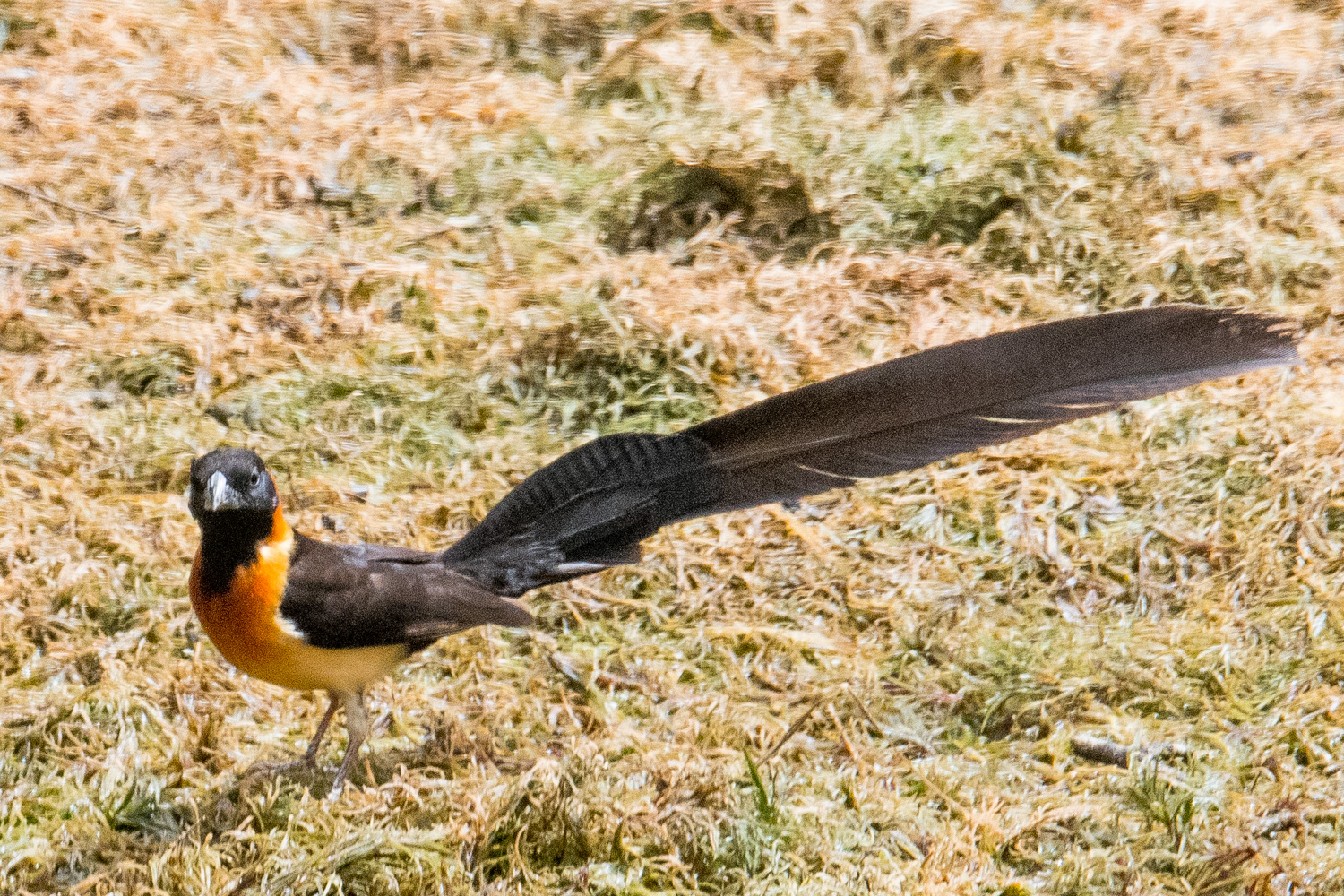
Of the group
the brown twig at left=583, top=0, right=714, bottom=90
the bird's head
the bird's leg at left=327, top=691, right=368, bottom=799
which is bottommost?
the bird's leg at left=327, top=691, right=368, bottom=799

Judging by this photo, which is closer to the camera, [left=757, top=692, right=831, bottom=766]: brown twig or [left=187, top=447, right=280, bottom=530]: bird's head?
[left=187, top=447, right=280, bottom=530]: bird's head

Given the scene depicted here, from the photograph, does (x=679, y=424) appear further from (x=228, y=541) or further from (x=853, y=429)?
(x=228, y=541)

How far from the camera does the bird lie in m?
2.66

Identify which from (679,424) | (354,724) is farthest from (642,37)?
(354,724)

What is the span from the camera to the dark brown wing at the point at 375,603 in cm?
281

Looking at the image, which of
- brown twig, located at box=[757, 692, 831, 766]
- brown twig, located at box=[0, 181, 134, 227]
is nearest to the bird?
brown twig, located at box=[757, 692, 831, 766]

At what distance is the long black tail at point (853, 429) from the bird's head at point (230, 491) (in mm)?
521

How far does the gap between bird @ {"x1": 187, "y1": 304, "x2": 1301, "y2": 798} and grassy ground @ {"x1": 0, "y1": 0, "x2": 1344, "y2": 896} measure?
0.35 m

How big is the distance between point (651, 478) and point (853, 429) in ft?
1.57

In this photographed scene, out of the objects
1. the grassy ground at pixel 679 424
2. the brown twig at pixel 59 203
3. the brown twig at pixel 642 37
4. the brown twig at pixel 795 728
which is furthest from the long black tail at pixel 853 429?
the brown twig at pixel 642 37

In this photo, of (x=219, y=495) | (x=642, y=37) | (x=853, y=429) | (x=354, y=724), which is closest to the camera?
(x=219, y=495)

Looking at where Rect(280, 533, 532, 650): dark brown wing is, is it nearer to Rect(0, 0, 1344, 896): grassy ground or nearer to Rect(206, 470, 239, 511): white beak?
Rect(206, 470, 239, 511): white beak

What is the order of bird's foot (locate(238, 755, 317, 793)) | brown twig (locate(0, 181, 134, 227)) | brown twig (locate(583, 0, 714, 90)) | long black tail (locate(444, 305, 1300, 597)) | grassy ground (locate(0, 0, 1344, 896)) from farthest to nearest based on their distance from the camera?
brown twig (locate(583, 0, 714, 90)) < brown twig (locate(0, 181, 134, 227)) < bird's foot (locate(238, 755, 317, 793)) < grassy ground (locate(0, 0, 1344, 896)) < long black tail (locate(444, 305, 1300, 597))

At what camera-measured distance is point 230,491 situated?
2.71 metres
